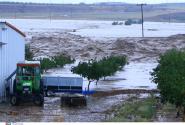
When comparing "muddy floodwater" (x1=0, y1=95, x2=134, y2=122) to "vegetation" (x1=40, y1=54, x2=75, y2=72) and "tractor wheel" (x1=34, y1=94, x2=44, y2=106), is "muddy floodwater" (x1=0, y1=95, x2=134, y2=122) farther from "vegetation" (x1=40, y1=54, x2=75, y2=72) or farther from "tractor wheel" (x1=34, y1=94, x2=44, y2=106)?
"vegetation" (x1=40, y1=54, x2=75, y2=72)

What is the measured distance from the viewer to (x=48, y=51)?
7262cm

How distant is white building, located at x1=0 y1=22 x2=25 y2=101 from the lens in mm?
26547

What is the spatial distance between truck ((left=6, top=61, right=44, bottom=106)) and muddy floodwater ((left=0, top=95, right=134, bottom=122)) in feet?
1.46

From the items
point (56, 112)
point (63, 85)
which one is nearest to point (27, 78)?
point (56, 112)

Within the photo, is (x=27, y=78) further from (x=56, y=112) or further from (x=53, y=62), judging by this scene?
(x=53, y=62)

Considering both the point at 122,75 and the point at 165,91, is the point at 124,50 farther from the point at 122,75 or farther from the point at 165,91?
the point at 165,91

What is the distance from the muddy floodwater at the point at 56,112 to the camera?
65.3ft

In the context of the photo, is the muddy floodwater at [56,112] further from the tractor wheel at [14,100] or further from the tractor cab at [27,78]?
the tractor cab at [27,78]

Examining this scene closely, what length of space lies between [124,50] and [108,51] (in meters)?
2.22

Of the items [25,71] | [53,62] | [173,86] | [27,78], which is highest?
[25,71]

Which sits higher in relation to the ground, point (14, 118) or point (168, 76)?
point (168, 76)

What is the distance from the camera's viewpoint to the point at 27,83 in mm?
23312

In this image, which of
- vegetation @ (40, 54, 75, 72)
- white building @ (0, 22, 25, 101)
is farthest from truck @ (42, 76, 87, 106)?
vegetation @ (40, 54, 75, 72)

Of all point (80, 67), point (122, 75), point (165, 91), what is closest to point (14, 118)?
point (165, 91)
